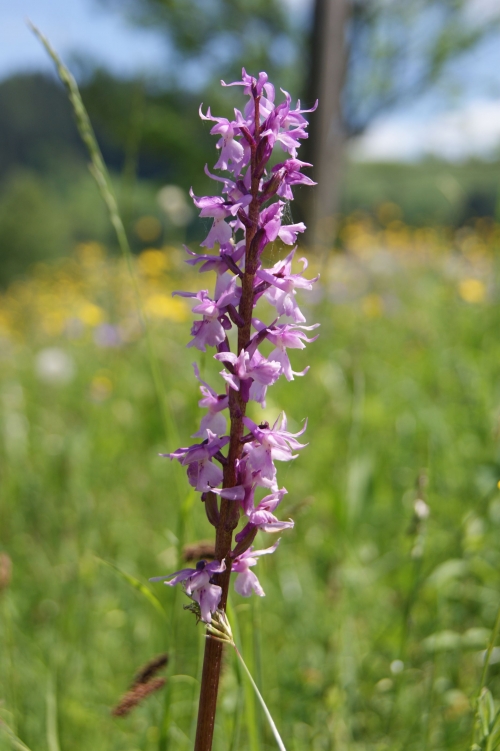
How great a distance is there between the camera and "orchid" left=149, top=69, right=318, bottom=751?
0.92m

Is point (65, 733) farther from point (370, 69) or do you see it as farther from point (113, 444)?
point (370, 69)

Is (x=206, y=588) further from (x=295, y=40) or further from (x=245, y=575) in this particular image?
(x=295, y=40)

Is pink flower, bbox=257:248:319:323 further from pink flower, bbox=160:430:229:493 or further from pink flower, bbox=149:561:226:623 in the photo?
pink flower, bbox=149:561:226:623

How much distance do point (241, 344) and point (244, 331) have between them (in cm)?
2

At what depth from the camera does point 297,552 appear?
9.01ft

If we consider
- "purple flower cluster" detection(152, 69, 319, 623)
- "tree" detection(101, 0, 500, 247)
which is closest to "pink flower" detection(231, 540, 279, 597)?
"purple flower cluster" detection(152, 69, 319, 623)

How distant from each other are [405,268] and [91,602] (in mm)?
7353

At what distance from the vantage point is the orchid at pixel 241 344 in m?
0.92

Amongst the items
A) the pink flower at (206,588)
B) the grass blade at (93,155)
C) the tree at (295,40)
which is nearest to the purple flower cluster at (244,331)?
the pink flower at (206,588)

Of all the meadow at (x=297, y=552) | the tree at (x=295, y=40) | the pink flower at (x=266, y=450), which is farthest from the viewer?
the tree at (x=295, y=40)

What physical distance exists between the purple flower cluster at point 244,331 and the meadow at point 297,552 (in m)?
0.18

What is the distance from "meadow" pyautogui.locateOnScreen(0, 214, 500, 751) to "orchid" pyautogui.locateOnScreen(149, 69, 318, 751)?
0.61 ft

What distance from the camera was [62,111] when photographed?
118 ft

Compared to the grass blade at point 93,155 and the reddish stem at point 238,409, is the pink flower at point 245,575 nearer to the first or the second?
the reddish stem at point 238,409
